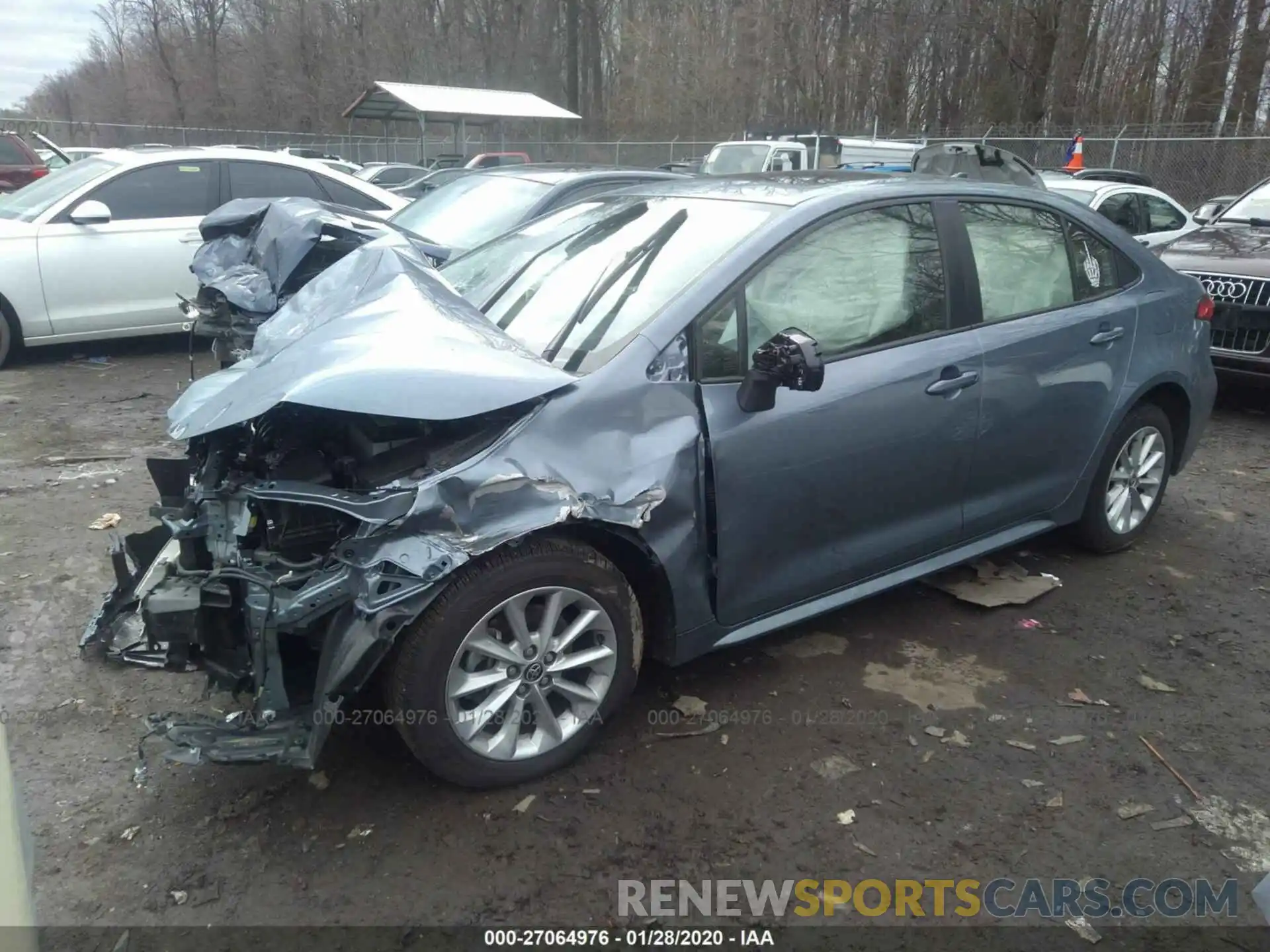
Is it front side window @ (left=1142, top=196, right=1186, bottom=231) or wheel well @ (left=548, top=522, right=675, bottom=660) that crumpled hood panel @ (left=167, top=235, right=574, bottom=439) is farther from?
front side window @ (left=1142, top=196, right=1186, bottom=231)

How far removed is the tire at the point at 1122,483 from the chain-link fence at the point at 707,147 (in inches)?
575

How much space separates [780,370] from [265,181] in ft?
22.4

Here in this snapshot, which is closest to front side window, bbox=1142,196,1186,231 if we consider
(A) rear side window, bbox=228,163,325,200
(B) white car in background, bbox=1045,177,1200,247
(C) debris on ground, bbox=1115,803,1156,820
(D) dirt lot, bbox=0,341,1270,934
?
(B) white car in background, bbox=1045,177,1200,247

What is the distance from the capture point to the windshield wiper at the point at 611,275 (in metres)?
3.20

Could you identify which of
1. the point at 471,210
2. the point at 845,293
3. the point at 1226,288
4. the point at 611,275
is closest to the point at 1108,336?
the point at 845,293

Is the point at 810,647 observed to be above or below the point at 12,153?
below

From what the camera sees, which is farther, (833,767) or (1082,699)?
(1082,699)

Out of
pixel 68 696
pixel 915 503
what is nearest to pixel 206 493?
pixel 68 696

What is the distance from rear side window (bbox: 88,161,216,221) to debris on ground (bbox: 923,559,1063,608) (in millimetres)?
6925

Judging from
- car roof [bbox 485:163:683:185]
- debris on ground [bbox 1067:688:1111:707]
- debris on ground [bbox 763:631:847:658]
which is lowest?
debris on ground [bbox 1067:688:1111:707]

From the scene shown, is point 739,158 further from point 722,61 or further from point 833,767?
point 722,61

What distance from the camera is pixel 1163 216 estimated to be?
35.5 ft

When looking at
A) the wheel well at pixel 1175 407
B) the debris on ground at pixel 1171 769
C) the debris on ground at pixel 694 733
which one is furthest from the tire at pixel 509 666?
the wheel well at pixel 1175 407

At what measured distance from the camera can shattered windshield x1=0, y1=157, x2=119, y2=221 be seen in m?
7.53
